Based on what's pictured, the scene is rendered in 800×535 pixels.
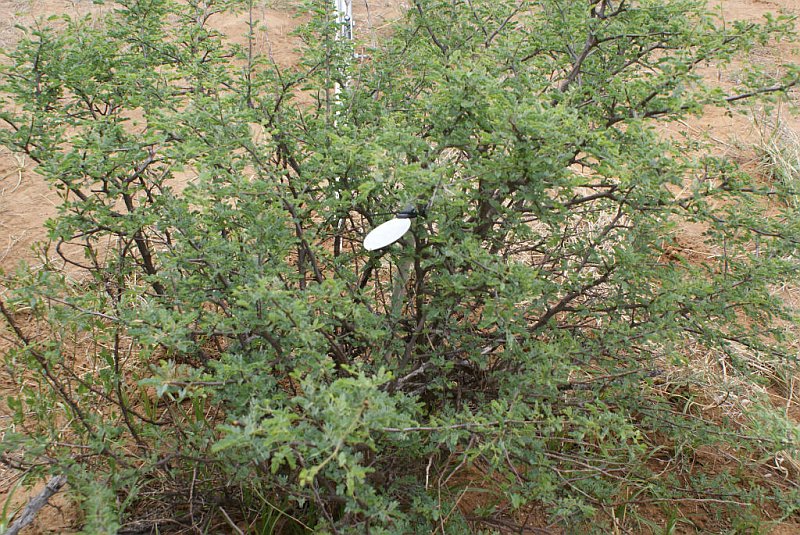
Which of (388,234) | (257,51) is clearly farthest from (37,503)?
(257,51)

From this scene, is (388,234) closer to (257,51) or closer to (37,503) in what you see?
(37,503)

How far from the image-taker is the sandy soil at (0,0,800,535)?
2.66 metres

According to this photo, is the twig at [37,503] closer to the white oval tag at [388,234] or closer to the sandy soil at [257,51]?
the sandy soil at [257,51]

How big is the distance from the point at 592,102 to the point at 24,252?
3173 millimetres

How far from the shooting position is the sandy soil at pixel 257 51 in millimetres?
2658

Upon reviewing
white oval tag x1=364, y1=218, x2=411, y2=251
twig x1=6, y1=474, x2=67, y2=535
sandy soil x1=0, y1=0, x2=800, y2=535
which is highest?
white oval tag x1=364, y1=218, x2=411, y2=251

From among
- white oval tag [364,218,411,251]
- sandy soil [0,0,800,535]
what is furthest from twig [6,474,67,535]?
white oval tag [364,218,411,251]

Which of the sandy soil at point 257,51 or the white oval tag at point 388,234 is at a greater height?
the white oval tag at point 388,234

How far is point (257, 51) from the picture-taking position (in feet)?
19.4

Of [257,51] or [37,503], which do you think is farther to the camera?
[257,51]

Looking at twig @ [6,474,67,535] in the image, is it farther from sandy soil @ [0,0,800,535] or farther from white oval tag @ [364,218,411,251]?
white oval tag @ [364,218,411,251]

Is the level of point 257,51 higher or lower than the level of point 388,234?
lower

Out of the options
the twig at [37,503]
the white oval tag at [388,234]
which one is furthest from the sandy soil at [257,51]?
the white oval tag at [388,234]

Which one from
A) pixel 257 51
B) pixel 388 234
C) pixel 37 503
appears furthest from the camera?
pixel 257 51
